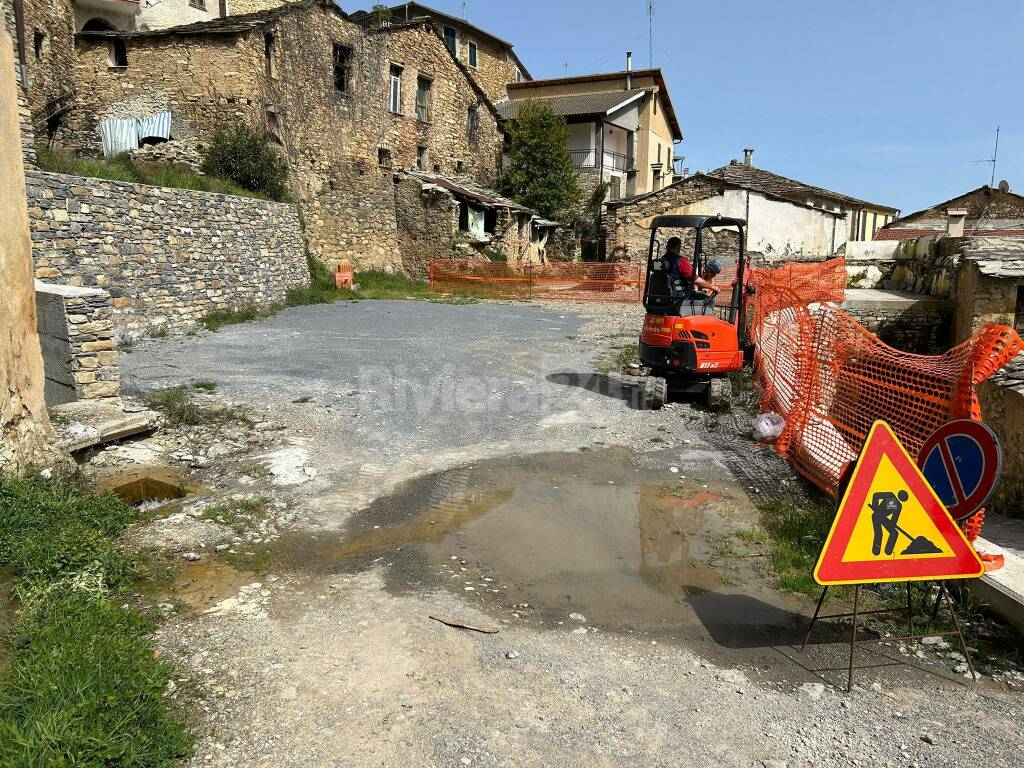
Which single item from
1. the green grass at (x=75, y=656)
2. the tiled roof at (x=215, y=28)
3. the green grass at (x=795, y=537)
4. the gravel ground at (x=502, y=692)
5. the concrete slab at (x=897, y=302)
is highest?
the tiled roof at (x=215, y=28)

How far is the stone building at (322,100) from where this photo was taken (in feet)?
70.1

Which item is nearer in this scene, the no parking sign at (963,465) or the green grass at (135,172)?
the no parking sign at (963,465)

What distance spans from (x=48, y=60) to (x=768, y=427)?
23.1 metres

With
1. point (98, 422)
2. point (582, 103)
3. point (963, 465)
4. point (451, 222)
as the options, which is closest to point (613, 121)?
point (582, 103)

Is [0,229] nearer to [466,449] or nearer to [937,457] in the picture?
[466,449]

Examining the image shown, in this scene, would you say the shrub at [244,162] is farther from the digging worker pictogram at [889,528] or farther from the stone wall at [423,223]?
the digging worker pictogram at [889,528]

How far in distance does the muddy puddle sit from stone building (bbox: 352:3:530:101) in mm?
35098

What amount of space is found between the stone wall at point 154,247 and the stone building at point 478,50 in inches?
925

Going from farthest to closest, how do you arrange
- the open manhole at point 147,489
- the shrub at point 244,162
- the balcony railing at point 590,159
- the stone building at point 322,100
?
the balcony railing at point 590,159 → the stone building at point 322,100 → the shrub at point 244,162 → the open manhole at point 147,489

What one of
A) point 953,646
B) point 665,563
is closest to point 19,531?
point 665,563

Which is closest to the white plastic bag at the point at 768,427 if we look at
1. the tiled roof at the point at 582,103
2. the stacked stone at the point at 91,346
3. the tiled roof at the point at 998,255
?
the tiled roof at the point at 998,255

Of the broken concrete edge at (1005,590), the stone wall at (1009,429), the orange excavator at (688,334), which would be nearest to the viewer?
the broken concrete edge at (1005,590)

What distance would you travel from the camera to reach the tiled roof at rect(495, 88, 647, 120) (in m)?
34.9

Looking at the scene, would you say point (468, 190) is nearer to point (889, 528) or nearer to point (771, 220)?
point (771, 220)
